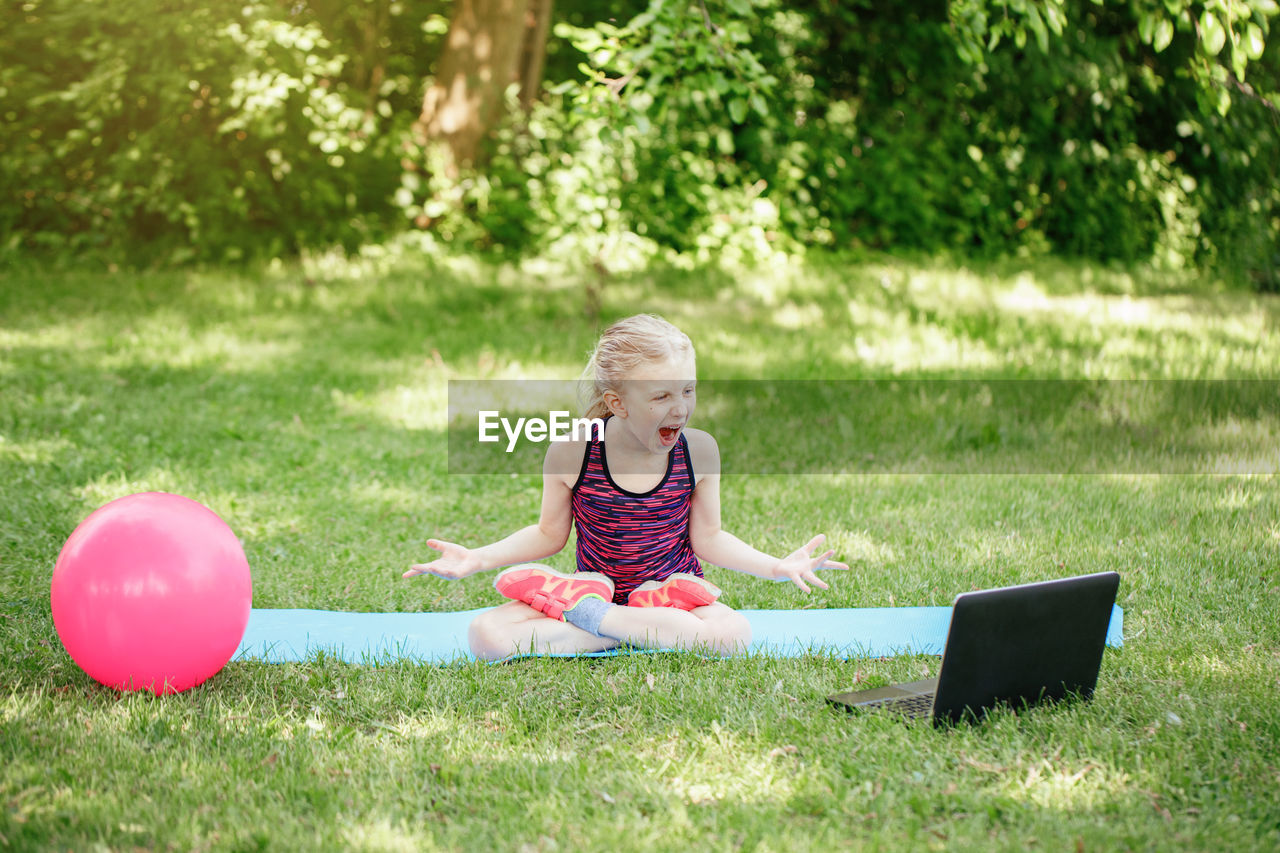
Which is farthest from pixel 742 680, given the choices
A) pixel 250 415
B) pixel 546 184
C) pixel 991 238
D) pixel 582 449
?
pixel 991 238

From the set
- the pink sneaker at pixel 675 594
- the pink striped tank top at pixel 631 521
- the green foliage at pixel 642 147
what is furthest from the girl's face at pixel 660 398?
the green foliage at pixel 642 147

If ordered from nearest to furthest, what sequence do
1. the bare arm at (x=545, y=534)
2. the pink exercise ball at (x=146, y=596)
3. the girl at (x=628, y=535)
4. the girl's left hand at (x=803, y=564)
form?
the pink exercise ball at (x=146, y=596) → the girl's left hand at (x=803, y=564) → the girl at (x=628, y=535) → the bare arm at (x=545, y=534)

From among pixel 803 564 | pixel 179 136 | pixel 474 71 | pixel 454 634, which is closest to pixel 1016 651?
pixel 803 564

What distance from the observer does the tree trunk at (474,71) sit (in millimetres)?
10945

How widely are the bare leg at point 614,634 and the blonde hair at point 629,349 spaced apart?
2.38ft

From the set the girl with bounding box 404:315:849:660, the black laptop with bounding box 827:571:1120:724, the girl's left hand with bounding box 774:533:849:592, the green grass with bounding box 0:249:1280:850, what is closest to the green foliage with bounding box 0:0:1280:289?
the green grass with bounding box 0:249:1280:850

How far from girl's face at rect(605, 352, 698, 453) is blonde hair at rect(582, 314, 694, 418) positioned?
3 centimetres

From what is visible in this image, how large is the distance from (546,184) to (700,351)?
3675 millimetres

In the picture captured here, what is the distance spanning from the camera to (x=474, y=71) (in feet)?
36.4

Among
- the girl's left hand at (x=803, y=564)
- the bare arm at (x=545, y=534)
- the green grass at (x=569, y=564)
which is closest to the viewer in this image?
the green grass at (x=569, y=564)

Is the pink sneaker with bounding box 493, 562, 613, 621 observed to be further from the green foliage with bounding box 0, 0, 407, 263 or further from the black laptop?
the green foliage with bounding box 0, 0, 407, 263

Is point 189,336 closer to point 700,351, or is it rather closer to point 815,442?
point 700,351

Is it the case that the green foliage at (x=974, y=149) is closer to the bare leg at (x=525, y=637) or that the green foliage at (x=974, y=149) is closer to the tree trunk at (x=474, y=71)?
the tree trunk at (x=474, y=71)

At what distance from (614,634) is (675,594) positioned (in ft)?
0.85
